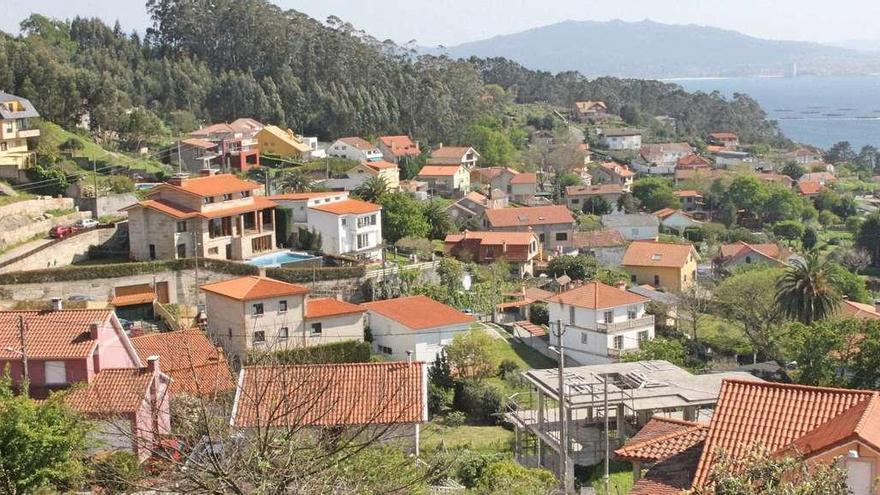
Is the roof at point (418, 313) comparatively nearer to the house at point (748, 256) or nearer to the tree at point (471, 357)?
the tree at point (471, 357)

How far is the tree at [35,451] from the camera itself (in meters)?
13.6

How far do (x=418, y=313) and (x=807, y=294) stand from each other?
42.1 ft

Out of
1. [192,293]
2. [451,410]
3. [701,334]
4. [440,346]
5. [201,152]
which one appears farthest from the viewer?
[201,152]

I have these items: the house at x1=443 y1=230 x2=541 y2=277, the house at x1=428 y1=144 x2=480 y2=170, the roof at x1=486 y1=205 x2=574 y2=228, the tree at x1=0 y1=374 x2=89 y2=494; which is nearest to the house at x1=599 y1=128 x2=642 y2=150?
the house at x1=428 y1=144 x2=480 y2=170

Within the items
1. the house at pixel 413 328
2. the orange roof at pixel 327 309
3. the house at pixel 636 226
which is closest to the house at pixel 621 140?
the house at pixel 636 226

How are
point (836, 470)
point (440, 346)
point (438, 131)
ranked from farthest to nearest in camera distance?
point (438, 131)
point (440, 346)
point (836, 470)

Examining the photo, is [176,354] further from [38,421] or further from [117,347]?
[38,421]

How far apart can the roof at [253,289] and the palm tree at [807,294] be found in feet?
52.6

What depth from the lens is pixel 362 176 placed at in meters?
58.8

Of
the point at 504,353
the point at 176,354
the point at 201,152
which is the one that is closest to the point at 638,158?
the point at 201,152

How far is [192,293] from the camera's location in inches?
1409

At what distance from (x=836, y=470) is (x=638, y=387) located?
13.6 metres

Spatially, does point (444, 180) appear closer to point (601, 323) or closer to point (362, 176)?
point (362, 176)

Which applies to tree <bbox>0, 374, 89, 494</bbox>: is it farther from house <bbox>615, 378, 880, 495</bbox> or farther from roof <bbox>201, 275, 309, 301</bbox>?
roof <bbox>201, 275, 309, 301</bbox>
